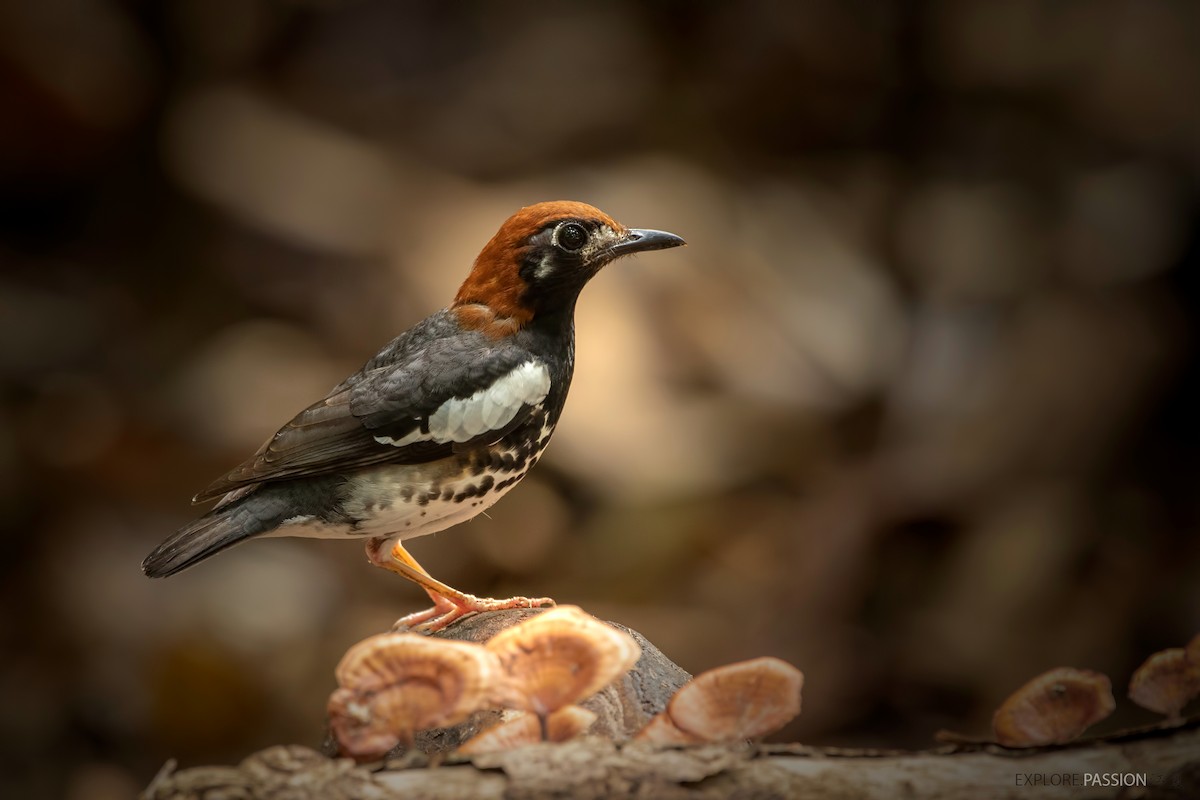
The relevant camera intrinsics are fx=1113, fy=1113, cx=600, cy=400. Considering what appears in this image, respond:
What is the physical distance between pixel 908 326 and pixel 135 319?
5.10 m

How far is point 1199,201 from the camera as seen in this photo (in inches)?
275

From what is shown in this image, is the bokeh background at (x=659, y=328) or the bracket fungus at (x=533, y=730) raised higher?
the bokeh background at (x=659, y=328)

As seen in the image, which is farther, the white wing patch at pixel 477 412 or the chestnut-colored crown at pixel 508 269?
the chestnut-colored crown at pixel 508 269

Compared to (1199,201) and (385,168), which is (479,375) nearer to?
(385,168)

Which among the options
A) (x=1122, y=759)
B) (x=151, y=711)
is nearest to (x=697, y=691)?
(x=1122, y=759)

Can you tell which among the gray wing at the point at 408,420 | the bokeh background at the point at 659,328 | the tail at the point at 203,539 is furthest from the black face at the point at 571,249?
the bokeh background at the point at 659,328

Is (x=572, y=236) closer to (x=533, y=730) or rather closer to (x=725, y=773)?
(x=533, y=730)

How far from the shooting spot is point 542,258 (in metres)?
3.51

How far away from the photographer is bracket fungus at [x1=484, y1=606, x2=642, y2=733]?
2.35 m

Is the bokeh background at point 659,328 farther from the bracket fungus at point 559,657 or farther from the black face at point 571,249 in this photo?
the bracket fungus at point 559,657

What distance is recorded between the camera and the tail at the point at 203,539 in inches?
124

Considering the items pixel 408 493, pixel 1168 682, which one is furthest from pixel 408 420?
pixel 1168 682

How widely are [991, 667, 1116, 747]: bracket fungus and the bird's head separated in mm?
1732

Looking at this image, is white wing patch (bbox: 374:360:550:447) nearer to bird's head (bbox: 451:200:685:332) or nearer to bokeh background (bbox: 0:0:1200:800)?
bird's head (bbox: 451:200:685:332)
